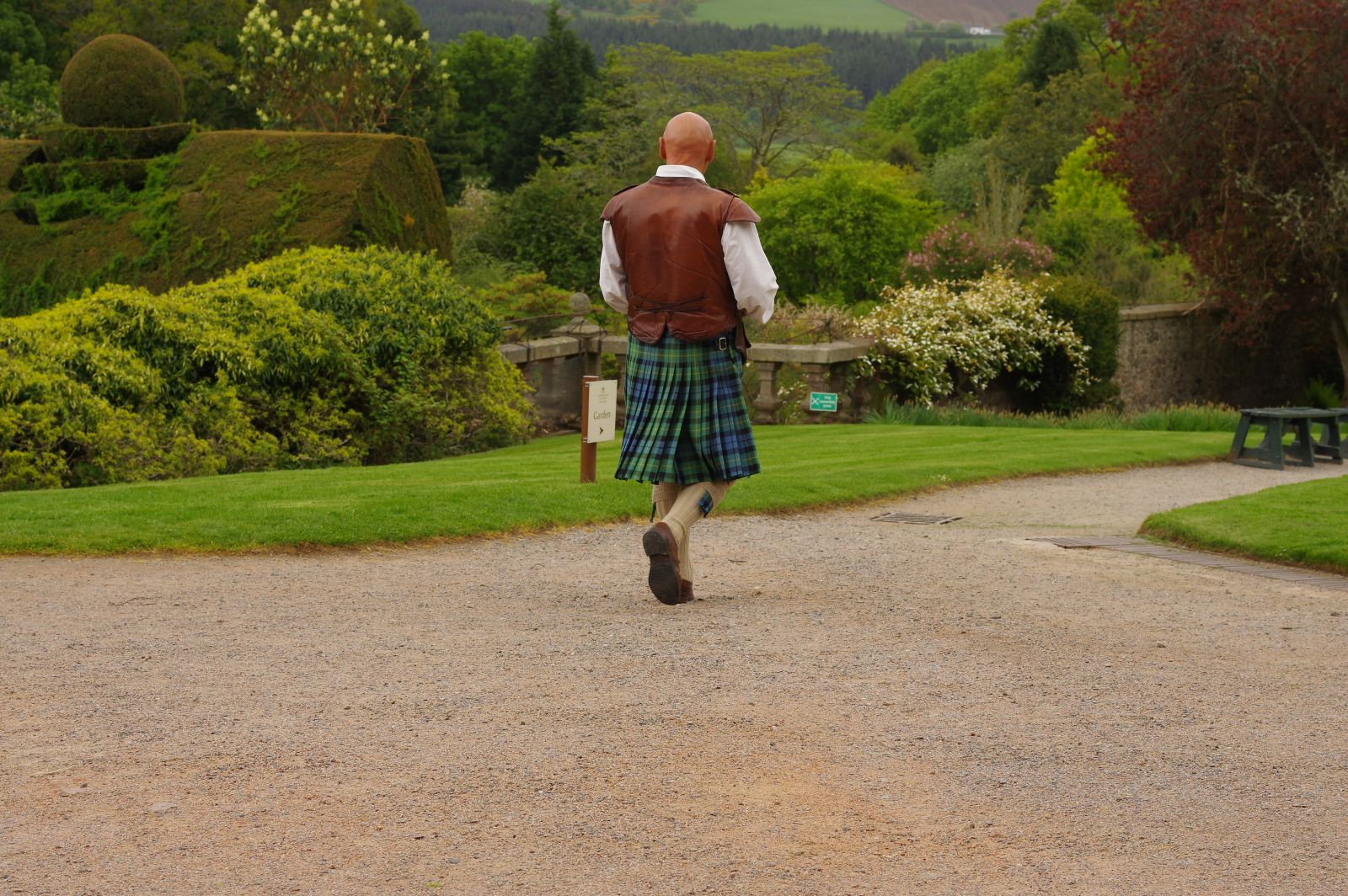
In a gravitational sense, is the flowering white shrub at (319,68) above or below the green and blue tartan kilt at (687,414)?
above

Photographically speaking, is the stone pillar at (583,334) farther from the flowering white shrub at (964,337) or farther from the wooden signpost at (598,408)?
the wooden signpost at (598,408)

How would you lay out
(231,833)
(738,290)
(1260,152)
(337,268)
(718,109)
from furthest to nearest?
(718,109), (1260,152), (337,268), (738,290), (231,833)

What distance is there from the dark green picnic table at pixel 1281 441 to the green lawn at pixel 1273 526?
3436mm

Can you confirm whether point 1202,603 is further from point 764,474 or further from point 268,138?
point 268,138

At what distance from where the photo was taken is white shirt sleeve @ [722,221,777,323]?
632 centimetres

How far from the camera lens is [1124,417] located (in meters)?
19.9

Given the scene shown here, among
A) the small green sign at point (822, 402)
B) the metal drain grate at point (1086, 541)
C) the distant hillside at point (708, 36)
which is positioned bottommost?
Result: the metal drain grate at point (1086, 541)

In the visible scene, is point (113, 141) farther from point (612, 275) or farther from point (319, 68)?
point (612, 275)

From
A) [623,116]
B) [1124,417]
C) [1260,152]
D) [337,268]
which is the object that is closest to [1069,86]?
[623,116]

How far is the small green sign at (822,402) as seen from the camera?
1585 cm

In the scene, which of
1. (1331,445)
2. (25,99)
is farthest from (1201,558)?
(25,99)

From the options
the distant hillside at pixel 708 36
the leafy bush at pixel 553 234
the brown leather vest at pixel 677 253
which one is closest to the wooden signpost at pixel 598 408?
the brown leather vest at pixel 677 253

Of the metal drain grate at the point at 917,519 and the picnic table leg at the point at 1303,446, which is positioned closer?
the metal drain grate at the point at 917,519

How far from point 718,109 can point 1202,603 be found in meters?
50.6
